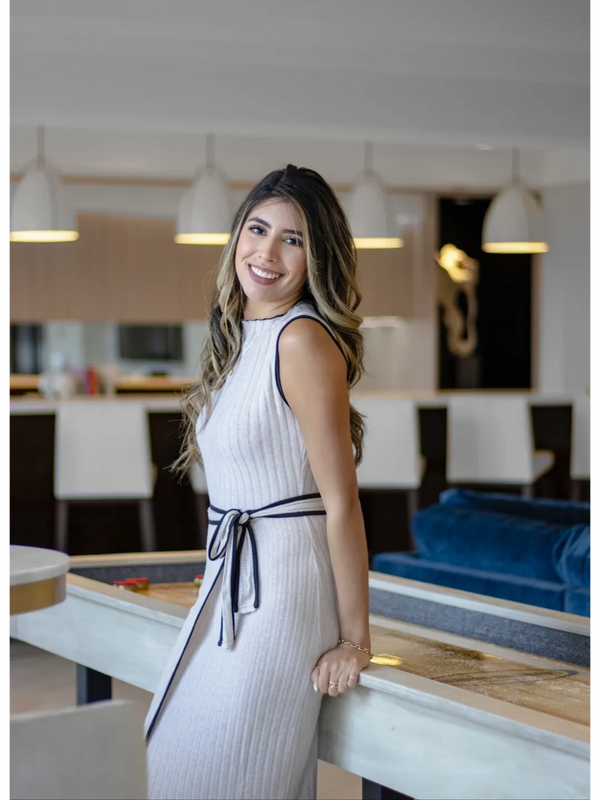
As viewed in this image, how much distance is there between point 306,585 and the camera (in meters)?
1.59

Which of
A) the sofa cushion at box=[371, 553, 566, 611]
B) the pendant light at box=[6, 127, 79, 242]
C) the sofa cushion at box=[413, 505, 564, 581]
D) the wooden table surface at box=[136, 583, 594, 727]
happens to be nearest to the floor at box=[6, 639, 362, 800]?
the sofa cushion at box=[371, 553, 566, 611]

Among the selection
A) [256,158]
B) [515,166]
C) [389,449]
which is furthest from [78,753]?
[256,158]

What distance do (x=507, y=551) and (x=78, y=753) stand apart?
190cm

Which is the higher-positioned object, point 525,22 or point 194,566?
point 525,22

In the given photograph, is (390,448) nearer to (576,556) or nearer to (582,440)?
(582,440)

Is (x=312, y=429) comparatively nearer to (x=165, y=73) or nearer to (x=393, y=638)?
(x=393, y=638)

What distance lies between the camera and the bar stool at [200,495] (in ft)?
16.6

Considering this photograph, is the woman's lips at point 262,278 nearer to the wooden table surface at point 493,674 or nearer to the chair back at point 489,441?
the wooden table surface at point 493,674

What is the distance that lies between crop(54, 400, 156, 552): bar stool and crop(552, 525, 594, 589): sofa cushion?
2.68 meters

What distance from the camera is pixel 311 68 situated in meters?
5.49

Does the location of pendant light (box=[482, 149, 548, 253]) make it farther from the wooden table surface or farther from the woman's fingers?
the woman's fingers

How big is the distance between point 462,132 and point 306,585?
14.9 ft

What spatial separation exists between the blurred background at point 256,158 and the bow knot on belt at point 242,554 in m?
1.80

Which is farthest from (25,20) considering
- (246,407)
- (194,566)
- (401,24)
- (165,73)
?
(246,407)
